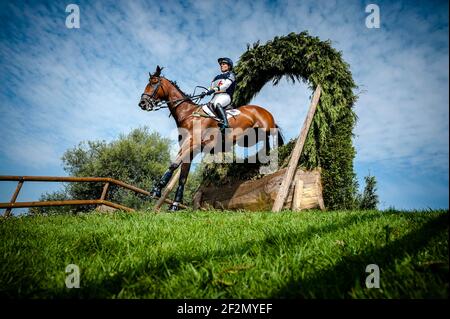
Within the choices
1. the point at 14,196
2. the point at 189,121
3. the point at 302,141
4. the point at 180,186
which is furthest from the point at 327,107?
the point at 14,196

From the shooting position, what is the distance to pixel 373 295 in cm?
162

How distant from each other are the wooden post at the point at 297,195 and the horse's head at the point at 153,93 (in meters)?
5.48

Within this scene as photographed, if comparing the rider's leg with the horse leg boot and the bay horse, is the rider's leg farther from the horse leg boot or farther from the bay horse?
the horse leg boot

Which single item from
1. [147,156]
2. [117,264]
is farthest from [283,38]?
[147,156]

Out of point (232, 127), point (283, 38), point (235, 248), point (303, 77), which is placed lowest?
point (235, 248)

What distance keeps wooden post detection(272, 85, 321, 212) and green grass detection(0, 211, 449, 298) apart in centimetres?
376

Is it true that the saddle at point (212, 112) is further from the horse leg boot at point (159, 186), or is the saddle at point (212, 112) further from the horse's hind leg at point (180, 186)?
the horse leg boot at point (159, 186)

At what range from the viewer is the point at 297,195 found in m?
7.69

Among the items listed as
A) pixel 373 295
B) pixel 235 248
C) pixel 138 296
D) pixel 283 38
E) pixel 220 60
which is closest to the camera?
pixel 373 295

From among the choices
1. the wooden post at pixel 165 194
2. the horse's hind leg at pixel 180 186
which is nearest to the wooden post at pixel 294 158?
the horse's hind leg at pixel 180 186

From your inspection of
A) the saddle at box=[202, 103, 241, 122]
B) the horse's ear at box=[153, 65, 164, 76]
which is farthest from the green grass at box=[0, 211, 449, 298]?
the horse's ear at box=[153, 65, 164, 76]

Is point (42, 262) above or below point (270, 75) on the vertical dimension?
below

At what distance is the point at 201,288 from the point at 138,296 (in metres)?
0.51
